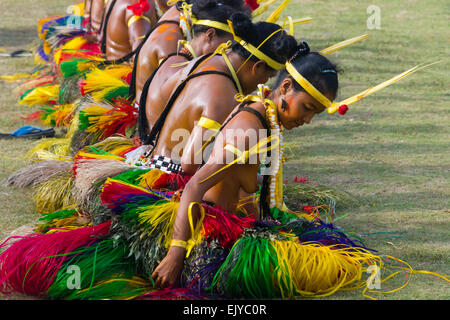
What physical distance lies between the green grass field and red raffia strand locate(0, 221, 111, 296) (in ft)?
1.99

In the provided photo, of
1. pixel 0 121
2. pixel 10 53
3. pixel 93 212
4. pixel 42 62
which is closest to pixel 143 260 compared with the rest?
pixel 93 212

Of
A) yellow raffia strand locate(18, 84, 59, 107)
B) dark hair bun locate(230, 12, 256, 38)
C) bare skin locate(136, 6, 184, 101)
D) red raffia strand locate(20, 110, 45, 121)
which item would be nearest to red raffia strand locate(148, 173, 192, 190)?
dark hair bun locate(230, 12, 256, 38)

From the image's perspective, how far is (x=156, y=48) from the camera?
472 cm

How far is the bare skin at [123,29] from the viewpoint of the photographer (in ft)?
18.6

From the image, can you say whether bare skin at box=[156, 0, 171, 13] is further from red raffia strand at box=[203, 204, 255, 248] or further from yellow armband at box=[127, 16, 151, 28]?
red raffia strand at box=[203, 204, 255, 248]

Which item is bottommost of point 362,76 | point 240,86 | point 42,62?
point 362,76

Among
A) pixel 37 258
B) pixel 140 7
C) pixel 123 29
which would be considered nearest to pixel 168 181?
pixel 37 258

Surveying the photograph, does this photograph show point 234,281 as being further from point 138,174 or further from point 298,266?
point 138,174

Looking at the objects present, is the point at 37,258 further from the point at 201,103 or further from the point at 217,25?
the point at 217,25

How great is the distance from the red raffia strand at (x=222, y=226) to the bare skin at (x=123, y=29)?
2945 millimetres

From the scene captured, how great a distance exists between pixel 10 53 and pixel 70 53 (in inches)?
109

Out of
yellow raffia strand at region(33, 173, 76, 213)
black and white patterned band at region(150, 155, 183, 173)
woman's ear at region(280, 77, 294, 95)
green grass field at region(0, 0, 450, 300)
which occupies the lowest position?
green grass field at region(0, 0, 450, 300)

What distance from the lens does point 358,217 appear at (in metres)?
3.95

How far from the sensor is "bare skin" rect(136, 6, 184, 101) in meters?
4.70
